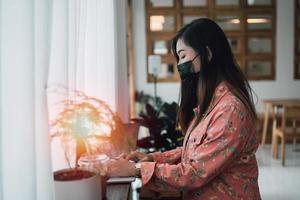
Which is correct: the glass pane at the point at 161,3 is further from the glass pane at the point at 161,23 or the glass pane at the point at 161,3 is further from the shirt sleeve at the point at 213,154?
the shirt sleeve at the point at 213,154

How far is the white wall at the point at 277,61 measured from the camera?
5469 millimetres

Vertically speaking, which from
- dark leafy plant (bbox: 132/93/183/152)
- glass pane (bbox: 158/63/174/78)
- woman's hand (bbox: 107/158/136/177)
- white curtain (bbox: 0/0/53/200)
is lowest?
dark leafy plant (bbox: 132/93/183/152)

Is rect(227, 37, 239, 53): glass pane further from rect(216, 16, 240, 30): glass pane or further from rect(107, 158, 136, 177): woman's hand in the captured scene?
rect(107, 158, 136, 177): woman's hand

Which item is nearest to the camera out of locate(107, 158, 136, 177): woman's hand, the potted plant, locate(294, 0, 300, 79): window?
the potted plant

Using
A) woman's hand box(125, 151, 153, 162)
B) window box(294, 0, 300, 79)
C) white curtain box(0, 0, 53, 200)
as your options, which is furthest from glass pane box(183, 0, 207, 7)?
white curtain box(0, 0, 53, 200)

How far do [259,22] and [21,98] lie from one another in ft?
17.9

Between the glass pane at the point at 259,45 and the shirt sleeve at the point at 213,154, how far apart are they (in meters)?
4.91

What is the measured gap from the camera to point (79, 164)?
1027mm

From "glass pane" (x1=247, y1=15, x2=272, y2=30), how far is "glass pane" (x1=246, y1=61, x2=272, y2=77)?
0.59m

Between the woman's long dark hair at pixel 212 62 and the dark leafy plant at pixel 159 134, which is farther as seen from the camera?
the dark leafy plant at pixel 159 134

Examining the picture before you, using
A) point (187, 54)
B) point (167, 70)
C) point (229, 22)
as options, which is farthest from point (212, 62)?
point (229, 22)

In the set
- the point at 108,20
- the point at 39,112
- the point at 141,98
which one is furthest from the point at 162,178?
the point at 141,98

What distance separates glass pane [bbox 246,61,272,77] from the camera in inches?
221

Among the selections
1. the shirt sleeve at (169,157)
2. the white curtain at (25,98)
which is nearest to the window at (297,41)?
the shirt sleeve at (169,157)
